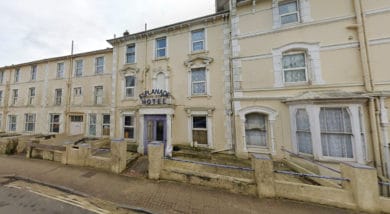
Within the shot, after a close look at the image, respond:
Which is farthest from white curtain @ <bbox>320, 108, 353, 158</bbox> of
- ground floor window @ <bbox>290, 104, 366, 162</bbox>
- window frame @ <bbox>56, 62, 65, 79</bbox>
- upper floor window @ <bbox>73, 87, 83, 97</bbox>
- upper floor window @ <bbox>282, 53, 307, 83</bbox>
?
window frame @ <bbox>56, 62, 65, 79</bbox>

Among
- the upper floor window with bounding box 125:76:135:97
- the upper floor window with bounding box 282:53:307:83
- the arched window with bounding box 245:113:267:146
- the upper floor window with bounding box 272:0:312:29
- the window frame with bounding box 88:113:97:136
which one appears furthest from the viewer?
the window frame with bounding box 88:113:97:136

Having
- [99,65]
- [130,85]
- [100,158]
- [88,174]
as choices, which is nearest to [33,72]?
[99,65]

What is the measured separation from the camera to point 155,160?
254 inches

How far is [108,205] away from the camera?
4809 mm

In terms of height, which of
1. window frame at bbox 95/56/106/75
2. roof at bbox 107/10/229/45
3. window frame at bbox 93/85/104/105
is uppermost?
roof at bbox 107/10/229/45

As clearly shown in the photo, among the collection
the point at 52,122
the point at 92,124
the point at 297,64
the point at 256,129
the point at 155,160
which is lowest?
the point at 155,160

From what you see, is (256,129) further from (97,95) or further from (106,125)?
(97,95)

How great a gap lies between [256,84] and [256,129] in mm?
2490

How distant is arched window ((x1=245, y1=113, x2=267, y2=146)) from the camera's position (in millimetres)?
8461

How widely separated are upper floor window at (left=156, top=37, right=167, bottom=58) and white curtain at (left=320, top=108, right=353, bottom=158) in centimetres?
1014

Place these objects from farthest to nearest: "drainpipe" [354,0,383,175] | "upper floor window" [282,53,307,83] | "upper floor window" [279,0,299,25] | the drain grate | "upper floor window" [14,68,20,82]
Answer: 1. "upper floor window" [14,68,20,82]
2. "upper floor window" [279,0,299,25]
3. "upper floor window" [282,53,307,83]
4. the drain grate
5. "drainpipe" [354,0,383,175]

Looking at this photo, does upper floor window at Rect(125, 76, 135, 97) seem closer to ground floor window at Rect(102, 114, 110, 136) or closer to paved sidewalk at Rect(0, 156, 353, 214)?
ground floor window at Rect(102, 114, 110, 136)

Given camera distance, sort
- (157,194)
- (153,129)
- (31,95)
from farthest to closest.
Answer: (31,95)
(153,129)
(157,194)

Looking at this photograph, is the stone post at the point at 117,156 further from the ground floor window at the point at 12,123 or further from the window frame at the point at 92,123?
the ground floor window at the point at 12,123
